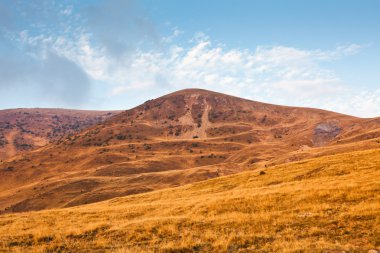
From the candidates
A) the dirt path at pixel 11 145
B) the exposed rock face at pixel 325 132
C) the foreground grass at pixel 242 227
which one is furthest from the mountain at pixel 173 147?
the foreground grass at pixel 242 227

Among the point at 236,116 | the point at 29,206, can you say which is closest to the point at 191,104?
the point at 236,116

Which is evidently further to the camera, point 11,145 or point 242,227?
point 11,145

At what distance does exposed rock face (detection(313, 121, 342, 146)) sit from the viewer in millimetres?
114812

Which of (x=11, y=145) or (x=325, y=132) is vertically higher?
(x=11, y=145)

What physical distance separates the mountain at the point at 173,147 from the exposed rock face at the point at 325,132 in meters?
0.35

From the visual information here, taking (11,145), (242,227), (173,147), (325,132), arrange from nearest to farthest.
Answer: (242,227), (173,147), (325,132), (11,145)

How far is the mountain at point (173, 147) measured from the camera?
6575cm

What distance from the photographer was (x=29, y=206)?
197ft

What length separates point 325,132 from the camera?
399 ft

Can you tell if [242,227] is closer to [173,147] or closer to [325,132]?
[173,147]

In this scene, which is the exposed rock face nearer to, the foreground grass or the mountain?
the mountain

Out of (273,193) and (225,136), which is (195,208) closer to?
(273,193)

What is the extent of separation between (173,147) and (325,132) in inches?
2248

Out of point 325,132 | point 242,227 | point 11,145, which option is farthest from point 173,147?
point 242,227
